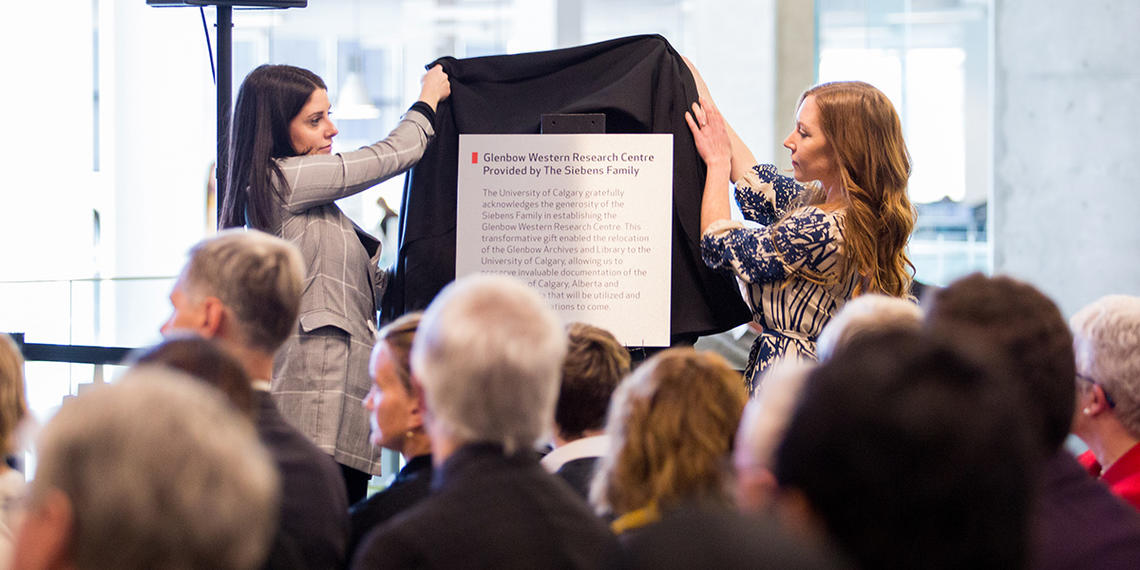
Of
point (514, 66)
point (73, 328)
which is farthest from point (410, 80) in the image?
point (514, 66)

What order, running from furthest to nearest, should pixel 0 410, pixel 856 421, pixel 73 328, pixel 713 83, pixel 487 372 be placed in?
1. pixel 713 83
2. pixel 73 328
3. pixel 0 410
4. pixel 487 372
5. pixel 856 421

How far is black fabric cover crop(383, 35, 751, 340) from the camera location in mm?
3289

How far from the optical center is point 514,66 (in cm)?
Answer: 339

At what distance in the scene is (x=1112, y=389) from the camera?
2.12 metres

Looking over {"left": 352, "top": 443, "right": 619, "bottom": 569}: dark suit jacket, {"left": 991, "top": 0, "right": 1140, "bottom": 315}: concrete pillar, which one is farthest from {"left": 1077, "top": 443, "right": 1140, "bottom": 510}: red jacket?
{"left": 991, "top": 0, "right": 1140, "bottom": 315}: concrete pillar

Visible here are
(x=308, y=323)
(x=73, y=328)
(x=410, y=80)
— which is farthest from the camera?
(x=410, y=80)

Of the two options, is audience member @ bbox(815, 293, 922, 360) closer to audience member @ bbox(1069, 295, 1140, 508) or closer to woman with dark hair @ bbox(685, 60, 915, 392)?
audience member @ bbox(1069, 295, 1140, 508)

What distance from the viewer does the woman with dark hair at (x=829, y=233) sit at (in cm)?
285

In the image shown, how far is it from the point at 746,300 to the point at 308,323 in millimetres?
1152

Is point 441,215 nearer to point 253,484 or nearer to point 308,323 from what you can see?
point 308,323

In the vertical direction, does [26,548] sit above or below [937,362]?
below

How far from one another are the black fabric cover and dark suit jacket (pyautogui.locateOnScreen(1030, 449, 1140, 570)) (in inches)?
62.6

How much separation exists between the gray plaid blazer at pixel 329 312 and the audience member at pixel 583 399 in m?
0.88

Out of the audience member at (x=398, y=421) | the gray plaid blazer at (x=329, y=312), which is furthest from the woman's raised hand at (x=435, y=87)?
the audience member at (x=398, y=421)
